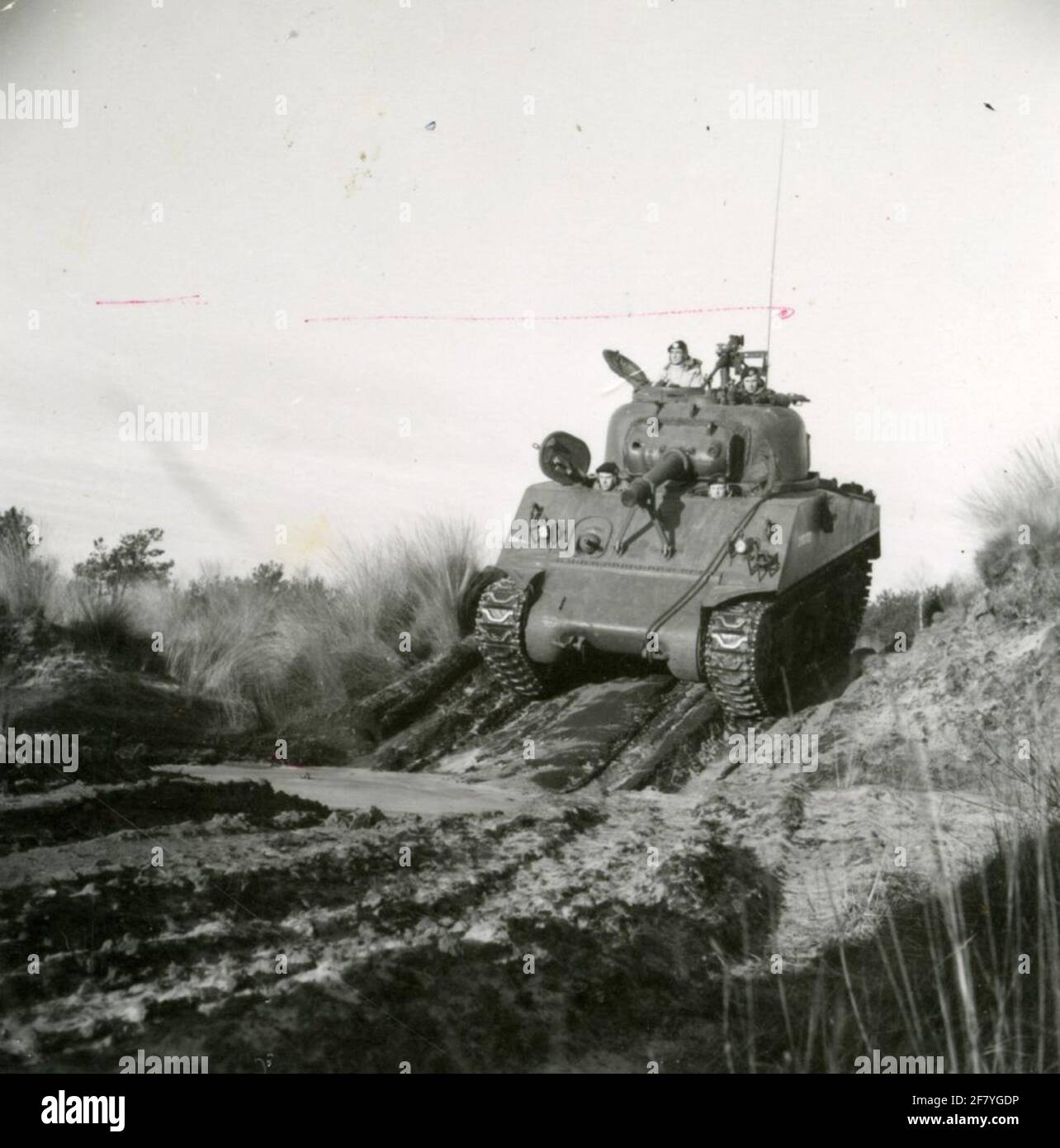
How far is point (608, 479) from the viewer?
1006 cm

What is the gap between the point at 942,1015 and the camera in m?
4.23

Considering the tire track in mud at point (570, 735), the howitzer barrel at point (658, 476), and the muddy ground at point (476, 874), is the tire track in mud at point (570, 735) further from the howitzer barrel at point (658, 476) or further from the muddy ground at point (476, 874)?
the howitzer barrel at point (658, 476)

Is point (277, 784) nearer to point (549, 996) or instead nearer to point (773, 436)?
point (549, 996)

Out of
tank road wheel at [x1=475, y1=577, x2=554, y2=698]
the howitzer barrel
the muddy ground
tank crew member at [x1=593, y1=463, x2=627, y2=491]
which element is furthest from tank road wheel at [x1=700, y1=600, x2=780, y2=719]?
tank crew member at [x1=593, y1=463, x2=627, y2=491]

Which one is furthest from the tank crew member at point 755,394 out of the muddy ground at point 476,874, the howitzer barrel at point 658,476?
the muddy ground at point 476,874

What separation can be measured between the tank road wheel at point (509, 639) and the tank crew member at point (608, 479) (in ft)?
3.52

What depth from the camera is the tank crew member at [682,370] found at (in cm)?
1055

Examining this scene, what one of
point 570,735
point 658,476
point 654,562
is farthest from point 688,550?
point 570,735

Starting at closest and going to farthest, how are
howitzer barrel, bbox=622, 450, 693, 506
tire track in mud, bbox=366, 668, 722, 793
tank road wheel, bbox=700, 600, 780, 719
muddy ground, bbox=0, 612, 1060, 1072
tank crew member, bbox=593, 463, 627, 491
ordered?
muddy ground, bbox=0, 612, 1060, 1072 → tire track in mud, bbox=366, 668, 722, 793 → tank road wheel, bbox=700, 600, 780, 719 → howitzer barrel, bbox=622, 450, 693, 506 → tank crew member, bbox=593, 463, 627, 491

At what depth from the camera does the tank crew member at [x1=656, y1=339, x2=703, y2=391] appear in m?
10.6

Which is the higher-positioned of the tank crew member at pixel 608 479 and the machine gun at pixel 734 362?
the machine gun at pixel 734 362

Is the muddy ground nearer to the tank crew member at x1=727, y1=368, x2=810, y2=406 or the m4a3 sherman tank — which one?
the m4a3 sherman tank

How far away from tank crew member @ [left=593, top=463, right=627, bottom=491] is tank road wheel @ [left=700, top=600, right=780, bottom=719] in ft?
5.28

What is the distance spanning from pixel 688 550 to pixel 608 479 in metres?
1.15
